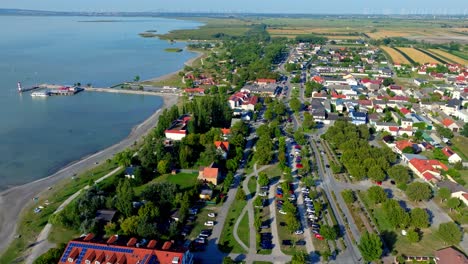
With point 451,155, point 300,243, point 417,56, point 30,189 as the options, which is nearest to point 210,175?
point 300,243

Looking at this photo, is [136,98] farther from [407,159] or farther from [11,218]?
[407,159]

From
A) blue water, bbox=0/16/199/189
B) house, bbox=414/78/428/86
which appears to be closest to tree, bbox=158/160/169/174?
blue water, bbox=0/16/199/189

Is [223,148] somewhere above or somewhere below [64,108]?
above

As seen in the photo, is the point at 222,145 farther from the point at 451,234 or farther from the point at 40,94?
the point at 40,94

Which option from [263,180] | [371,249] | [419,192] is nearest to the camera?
[371,249]

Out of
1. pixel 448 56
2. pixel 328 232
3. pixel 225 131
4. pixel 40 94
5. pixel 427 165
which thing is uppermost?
pixel 448 56

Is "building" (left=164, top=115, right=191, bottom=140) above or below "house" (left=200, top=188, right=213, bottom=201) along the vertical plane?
above

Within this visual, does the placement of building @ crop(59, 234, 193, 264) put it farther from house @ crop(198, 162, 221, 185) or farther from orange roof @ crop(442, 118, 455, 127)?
orange roof @ crop(442, 118, 455, 127)

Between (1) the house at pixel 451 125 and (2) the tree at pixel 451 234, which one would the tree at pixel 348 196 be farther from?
(1) the house at pixel 451 125
